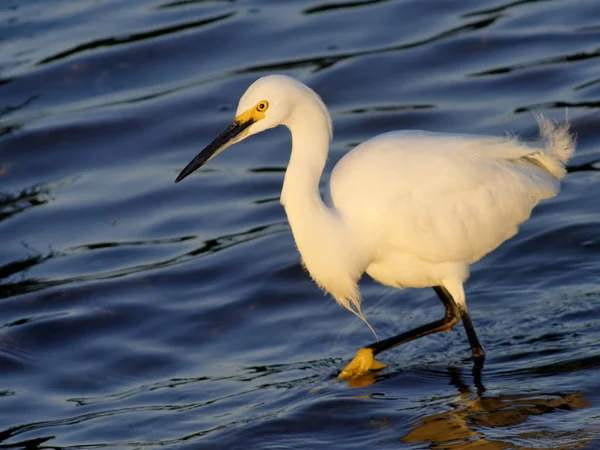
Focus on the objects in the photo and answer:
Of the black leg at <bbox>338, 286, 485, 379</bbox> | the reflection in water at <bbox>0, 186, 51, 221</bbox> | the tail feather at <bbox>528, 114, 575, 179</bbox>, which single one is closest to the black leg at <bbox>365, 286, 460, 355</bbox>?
the black leg at <bbox>338, 286, 485, 379</bbox>

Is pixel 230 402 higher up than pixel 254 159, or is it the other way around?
pixel 254 159

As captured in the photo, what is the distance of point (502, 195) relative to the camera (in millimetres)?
7621

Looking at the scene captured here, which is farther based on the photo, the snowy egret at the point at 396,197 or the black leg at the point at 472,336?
the black leg at the point at 472,336

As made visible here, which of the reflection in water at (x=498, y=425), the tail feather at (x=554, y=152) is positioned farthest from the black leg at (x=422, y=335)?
the tail feather at (x=554, y=152)

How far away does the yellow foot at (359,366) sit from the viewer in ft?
23.9

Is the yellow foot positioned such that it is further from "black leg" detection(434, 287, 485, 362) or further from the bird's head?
the bird's head

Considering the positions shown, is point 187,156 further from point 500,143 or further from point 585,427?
point 585,427

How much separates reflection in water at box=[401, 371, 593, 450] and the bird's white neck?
3.85ft

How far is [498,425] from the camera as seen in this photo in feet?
20.7

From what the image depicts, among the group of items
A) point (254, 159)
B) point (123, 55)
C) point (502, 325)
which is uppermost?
point (123, 55)

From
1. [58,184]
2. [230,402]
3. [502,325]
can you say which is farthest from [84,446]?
[58,184]

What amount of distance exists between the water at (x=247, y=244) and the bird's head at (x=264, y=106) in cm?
173

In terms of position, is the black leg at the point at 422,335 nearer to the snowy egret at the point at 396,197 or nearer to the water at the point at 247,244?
the snowy egret at the point at 396,197

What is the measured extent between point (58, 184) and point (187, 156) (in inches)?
52.6
